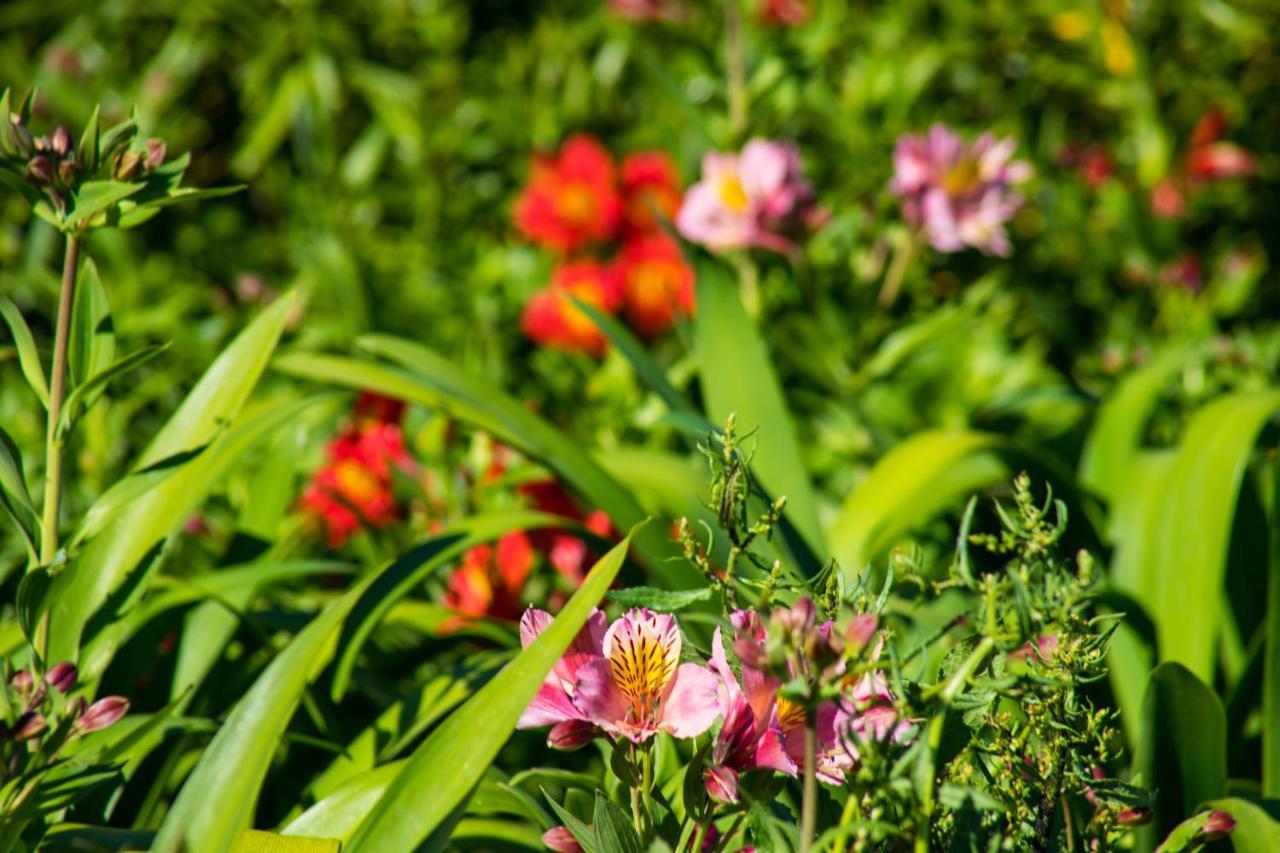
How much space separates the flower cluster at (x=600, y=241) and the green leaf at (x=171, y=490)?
3.39 ft

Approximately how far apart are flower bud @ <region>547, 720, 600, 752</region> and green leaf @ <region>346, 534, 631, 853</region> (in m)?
0.02

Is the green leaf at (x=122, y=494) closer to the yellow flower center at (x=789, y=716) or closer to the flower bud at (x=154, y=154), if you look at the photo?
the flower bud at (x=154, y=154)

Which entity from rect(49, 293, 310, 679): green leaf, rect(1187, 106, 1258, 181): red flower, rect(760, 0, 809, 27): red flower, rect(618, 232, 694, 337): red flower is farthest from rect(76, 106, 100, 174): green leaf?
rect(1187, 106, 1258, 181): red flower

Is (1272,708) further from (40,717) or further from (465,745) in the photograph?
(40,717)

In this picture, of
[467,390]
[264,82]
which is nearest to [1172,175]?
[467,390]

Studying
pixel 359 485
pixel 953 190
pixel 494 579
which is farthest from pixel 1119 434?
pixel 359 485

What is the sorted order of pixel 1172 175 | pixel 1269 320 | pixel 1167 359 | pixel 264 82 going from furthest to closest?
pixel 264 82 → pixel 1269 320 → pixel 1172 175 → pixel 1167 359

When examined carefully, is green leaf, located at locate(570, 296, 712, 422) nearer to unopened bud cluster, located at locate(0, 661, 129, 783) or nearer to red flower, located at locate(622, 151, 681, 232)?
unopened bud cluster, located at locate(0, 661, 129, 783)

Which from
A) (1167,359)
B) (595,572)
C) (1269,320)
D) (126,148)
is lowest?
(1269,320)

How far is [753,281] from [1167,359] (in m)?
0.56

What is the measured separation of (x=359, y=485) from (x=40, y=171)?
75 centimetres

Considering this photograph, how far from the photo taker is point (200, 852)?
74 centimetres

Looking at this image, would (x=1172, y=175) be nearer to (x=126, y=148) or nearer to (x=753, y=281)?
(x=753, y=281)

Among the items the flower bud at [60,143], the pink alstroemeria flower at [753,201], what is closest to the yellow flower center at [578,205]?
the pink alstroemeria flower at [753,201]
